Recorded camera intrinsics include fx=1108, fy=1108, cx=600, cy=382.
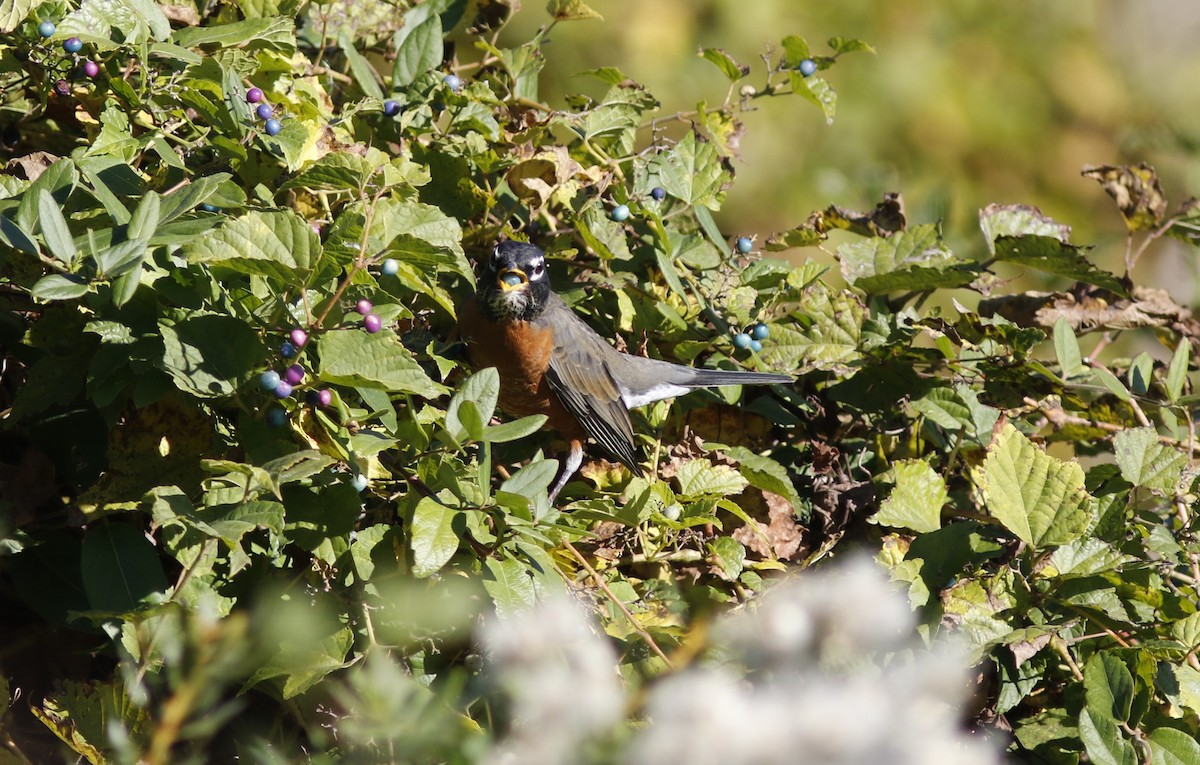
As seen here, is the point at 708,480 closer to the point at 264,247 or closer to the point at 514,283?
the point at 514,283

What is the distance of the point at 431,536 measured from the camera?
157 centimetres

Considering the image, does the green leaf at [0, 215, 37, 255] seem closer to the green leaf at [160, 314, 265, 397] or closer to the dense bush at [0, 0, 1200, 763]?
the dense bush at [0, 0, 1200, 763]

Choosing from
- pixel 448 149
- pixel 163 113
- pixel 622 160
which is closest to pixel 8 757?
pixel 163 113

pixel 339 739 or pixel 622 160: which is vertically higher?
pixel 622 160

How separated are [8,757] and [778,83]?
2125 mm

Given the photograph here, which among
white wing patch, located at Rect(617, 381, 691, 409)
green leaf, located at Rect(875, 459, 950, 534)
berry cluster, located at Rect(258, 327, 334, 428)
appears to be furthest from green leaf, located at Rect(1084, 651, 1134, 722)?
berry cluster, located at Rect(258, 327, 334, 428)

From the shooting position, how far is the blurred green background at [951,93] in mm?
5062

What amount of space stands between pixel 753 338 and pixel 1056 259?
2.43 feet

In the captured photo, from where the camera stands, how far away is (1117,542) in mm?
2016

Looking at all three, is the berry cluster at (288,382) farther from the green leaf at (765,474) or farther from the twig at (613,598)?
the green leaf at (765,474)

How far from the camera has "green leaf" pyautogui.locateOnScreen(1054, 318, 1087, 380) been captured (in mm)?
2264

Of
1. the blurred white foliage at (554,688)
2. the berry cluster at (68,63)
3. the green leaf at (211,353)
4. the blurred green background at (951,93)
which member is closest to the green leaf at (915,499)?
the green leaf at (211,353)

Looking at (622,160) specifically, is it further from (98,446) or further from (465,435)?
(98,446)

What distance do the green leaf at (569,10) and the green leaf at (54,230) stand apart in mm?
1418
